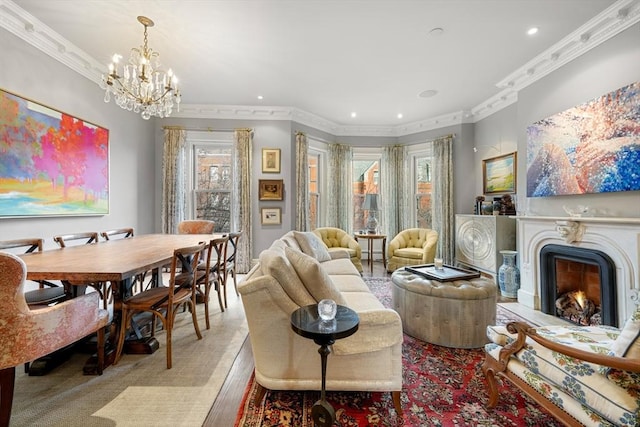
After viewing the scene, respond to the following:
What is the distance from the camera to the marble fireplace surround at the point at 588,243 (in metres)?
2.31

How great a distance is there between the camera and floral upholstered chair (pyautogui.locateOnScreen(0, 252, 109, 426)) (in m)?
1.21

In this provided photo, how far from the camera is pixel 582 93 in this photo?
2.84 meters

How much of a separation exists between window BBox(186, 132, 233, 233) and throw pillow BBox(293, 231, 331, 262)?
215 cm

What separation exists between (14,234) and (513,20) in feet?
17.8

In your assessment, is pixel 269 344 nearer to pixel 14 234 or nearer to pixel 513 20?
pixel 14 234

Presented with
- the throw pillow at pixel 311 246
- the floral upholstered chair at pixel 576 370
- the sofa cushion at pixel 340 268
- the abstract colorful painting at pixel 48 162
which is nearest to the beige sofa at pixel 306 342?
the floral upholstered chair at pixel 576 370

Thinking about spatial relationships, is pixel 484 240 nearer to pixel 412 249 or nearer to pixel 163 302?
pixel 412 249

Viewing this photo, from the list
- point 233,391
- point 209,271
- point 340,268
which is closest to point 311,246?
point 340,268

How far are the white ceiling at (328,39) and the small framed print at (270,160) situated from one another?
1.00 m

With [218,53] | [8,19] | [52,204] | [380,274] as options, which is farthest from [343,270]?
[8,19]

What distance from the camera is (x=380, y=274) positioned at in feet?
16.3

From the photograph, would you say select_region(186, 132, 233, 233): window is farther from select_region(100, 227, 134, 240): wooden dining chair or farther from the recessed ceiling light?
the recessed ceiling light

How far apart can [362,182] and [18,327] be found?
224 inches

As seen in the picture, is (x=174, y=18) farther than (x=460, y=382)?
Yes
